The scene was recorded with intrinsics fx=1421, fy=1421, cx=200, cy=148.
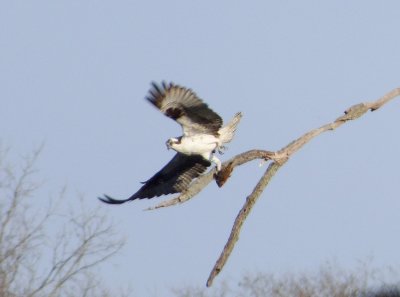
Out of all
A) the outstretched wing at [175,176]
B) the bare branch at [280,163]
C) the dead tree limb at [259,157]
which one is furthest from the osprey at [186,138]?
the bare branch at [280,163]

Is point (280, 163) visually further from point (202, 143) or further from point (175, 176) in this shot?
point (175, 176)

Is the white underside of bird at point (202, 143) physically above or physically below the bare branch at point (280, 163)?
above

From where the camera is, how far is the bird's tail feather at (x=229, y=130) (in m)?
9.56

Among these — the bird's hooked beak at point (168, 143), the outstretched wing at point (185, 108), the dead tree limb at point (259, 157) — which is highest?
the outstretched wing at point (185, 108)

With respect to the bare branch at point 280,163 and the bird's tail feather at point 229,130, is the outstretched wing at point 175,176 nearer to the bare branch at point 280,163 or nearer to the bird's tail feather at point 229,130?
the bird's tail feather at point 229,130

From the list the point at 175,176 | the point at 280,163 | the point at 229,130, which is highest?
the point at 229,130

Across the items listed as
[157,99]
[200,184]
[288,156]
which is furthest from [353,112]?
[157,99]

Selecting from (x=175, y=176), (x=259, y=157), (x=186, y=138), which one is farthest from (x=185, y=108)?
(x=259, y=157)

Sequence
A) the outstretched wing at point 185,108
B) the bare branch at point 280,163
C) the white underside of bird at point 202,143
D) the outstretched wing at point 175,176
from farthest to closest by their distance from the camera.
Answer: the outstretched wing at point 175,176 < the white underside of bird at point 202,143 < the outstretched wing at point 185,108 < the bare branch at point 280,163

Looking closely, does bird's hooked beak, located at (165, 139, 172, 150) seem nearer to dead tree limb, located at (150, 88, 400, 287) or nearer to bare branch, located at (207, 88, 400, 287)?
dead tree limb, located at (150, 88, 400, 287)

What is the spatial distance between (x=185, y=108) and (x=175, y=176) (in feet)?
2.96

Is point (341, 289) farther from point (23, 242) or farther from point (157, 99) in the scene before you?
point (157, 99)

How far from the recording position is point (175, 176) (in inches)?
394

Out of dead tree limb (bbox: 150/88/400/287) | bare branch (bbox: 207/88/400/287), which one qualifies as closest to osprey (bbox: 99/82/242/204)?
dead tree limb (bbox: 150/88/400/287)
